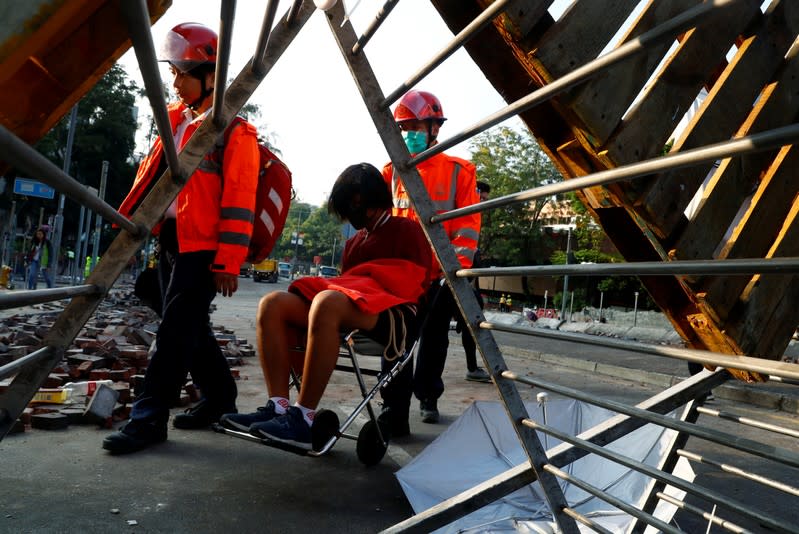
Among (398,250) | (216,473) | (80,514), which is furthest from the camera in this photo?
(398,250)

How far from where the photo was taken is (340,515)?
2865 mm

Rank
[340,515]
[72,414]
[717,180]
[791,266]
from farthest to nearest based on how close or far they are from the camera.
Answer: [72,414] < [340,515] < [717,180] < [791,266]

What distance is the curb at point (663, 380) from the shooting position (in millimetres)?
7406

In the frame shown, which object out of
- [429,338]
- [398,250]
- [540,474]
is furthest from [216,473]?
[429,338]

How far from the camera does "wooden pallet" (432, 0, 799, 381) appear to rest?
5.66 ft

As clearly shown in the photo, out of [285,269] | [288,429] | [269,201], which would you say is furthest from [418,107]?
[285,269]

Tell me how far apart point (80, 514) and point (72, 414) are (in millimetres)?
1678

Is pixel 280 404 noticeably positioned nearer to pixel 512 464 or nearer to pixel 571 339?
pixel 512 464

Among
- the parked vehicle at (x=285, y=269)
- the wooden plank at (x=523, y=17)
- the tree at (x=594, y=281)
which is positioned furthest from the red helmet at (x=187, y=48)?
the parked vehicle at (x=285, y=269)

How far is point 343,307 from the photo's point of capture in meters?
3.25

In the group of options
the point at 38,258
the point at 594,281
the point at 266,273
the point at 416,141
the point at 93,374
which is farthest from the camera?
the point at 266,273

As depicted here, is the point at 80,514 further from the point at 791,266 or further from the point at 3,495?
the point at 791,266

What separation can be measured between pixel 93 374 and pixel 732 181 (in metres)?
4.88

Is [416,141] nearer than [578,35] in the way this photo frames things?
No
